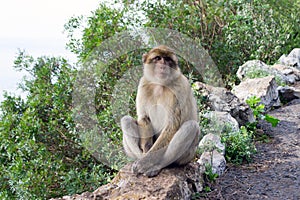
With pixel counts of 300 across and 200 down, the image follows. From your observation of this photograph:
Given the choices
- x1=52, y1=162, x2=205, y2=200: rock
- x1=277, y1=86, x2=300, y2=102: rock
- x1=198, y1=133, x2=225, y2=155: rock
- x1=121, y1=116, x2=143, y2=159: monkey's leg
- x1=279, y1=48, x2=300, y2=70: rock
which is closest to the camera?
x1=52, y1=162, x2=205, y2=200: rock

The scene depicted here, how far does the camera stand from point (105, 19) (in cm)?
634

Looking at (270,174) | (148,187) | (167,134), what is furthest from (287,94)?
(148,187)

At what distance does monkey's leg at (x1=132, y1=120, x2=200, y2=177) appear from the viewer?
3490mm

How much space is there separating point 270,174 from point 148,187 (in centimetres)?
217

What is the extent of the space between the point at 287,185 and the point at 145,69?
7.57ft

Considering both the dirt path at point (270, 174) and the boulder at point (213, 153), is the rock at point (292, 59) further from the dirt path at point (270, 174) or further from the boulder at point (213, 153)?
the boulder at point (213, 153)

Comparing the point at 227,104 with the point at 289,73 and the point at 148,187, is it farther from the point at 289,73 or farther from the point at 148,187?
the point at 289,73

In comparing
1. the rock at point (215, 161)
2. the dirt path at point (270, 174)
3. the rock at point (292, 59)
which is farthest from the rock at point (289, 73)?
the rock at point (215, 161)

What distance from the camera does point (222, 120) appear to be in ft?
19.1

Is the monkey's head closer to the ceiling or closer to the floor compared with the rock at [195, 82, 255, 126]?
closer to the ceiling

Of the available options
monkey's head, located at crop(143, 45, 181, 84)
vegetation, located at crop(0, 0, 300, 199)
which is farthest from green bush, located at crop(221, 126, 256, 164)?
monkey's head, located at crop(143, 45, 181, 84)

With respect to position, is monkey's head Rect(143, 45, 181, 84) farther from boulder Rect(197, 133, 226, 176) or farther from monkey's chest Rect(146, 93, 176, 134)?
boulder Rect(197, 133, 226, 176)

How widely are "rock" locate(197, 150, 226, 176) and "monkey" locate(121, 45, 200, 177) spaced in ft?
3.58

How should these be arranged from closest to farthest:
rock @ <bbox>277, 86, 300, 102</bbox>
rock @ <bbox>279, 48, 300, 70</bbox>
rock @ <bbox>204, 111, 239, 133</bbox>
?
rock @ <bbox>204, 111, 239, 133</bbox> < rock @ <bbox>277, 86, 300, 102</bbox> < rock @ <bbox>279, 48, 300, 70</bbox>
